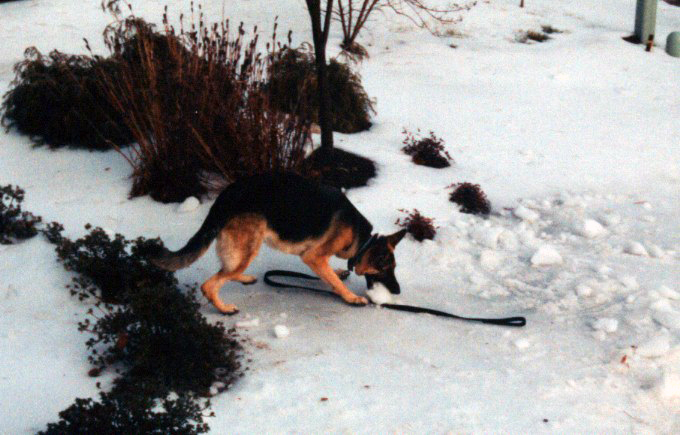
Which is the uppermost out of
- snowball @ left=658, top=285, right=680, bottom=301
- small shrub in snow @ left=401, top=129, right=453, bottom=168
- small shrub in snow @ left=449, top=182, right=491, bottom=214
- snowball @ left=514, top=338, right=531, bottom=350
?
small shrub in snow @ left=401, top=129, right=453, bottom=168

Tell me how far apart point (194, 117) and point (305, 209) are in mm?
1924

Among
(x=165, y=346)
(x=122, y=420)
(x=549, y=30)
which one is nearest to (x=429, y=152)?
(x=165, y=346)

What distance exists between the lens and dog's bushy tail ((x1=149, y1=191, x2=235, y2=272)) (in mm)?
4070

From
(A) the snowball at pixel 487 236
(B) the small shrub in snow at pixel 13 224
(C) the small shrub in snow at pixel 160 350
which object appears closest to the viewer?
(C) the small shrub in snow at pixel 160 350

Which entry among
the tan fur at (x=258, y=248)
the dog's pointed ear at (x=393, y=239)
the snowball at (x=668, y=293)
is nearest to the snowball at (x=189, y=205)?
the tan fur at (x=258, y=248)

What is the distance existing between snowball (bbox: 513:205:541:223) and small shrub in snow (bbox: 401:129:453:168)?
1.17 m

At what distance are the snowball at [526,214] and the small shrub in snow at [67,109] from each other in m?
4.06

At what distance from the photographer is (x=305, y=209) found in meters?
4.25

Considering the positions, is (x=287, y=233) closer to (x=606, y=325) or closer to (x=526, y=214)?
(x=606, y=325)

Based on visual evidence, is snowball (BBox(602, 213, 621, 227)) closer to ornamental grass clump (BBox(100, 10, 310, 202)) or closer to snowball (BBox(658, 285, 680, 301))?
snowball (BBox(658, 285, 680, 301))

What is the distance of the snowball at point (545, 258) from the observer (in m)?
5.06

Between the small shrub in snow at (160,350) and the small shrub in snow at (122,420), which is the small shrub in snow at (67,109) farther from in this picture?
the small shrub in snow at (122,420)

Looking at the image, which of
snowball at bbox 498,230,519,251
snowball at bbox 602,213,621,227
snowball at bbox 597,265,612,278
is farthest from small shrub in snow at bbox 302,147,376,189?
snowball at bbox 597,265,612,278

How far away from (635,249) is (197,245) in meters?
3.58
